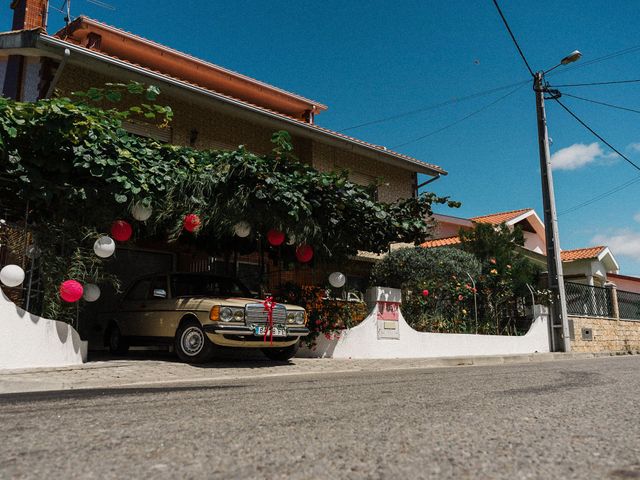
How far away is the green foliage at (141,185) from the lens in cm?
762

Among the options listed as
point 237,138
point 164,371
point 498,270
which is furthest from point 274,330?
point 498,270

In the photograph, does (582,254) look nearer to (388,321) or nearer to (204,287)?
(388,321)

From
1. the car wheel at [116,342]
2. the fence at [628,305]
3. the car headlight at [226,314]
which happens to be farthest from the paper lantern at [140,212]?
the fence at [628,305]

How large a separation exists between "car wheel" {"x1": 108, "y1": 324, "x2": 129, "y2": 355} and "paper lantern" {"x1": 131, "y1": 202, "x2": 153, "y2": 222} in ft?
10.8

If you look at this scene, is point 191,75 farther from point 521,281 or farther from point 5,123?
point 521,281

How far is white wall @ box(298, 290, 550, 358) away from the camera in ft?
38.5

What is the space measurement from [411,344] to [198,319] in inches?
227

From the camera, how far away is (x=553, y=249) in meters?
16.0

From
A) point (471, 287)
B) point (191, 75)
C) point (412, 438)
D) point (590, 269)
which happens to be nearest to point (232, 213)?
point (412, 438)

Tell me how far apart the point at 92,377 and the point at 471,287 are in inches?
400

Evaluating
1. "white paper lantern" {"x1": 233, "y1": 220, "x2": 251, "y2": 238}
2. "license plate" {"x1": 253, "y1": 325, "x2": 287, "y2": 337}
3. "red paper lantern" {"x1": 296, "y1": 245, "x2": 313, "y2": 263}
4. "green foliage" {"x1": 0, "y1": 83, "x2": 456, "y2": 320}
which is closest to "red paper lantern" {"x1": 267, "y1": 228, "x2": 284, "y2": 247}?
"green foliage" {"x1": 0, "y1": 83, "x2": 456, "y2": 320}

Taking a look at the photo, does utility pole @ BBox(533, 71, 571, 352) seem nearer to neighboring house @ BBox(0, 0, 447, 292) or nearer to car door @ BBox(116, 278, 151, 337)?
neighboring house @ BBox(0, 0, 447, 292)

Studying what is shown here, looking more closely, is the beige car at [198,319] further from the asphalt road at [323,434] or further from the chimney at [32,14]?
the chimney at [32,14]

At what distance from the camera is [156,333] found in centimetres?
980
